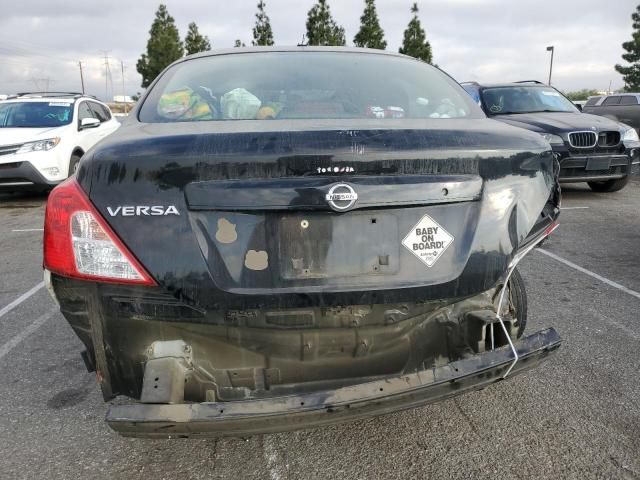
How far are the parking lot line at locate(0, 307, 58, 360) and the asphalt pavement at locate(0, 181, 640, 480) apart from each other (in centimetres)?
2

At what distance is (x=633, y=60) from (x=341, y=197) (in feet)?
167

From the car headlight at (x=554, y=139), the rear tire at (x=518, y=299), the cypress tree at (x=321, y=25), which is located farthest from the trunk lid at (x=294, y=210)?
the cypress tree at (x=321, y=25)

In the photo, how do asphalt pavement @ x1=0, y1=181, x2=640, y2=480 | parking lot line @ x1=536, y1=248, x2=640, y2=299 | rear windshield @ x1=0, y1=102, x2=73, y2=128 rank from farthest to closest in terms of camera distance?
rear windshield @ x1=0, y1=102, x2=73, y2=128, parking lot line @ x1=536, y1=248, x2=640, y2=299, asphalt pavement @ x1=0, y1=181, x2=640, y2=480

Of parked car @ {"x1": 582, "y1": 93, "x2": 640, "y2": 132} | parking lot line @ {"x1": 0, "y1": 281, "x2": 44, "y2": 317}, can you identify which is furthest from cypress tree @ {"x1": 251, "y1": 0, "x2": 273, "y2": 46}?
parking lot line @ {"x1": 0, "y1": 281, "x2": 44, "y2": 317}

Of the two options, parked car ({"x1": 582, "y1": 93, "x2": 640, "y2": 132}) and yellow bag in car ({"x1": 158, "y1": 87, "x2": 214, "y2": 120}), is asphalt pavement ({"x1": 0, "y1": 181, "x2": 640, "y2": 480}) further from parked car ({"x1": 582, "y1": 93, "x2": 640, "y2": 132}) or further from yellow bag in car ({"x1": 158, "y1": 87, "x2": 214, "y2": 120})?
parked car ({"x1": 582, "y1": 93, "x2": 640, "y2": 132})

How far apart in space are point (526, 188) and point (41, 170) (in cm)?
894

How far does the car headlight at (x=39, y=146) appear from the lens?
9.17 m

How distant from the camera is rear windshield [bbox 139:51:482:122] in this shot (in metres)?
2.47

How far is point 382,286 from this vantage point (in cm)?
189

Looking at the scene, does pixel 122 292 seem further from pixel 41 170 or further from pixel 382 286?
pixel 41 170

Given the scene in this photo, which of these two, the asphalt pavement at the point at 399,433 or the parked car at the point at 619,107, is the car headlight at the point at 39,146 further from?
the parked car at the point at 619,107

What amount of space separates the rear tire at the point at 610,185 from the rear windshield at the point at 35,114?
949 cm

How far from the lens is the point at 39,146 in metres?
9.25

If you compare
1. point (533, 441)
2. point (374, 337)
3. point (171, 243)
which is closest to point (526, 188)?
point (374, 337)
